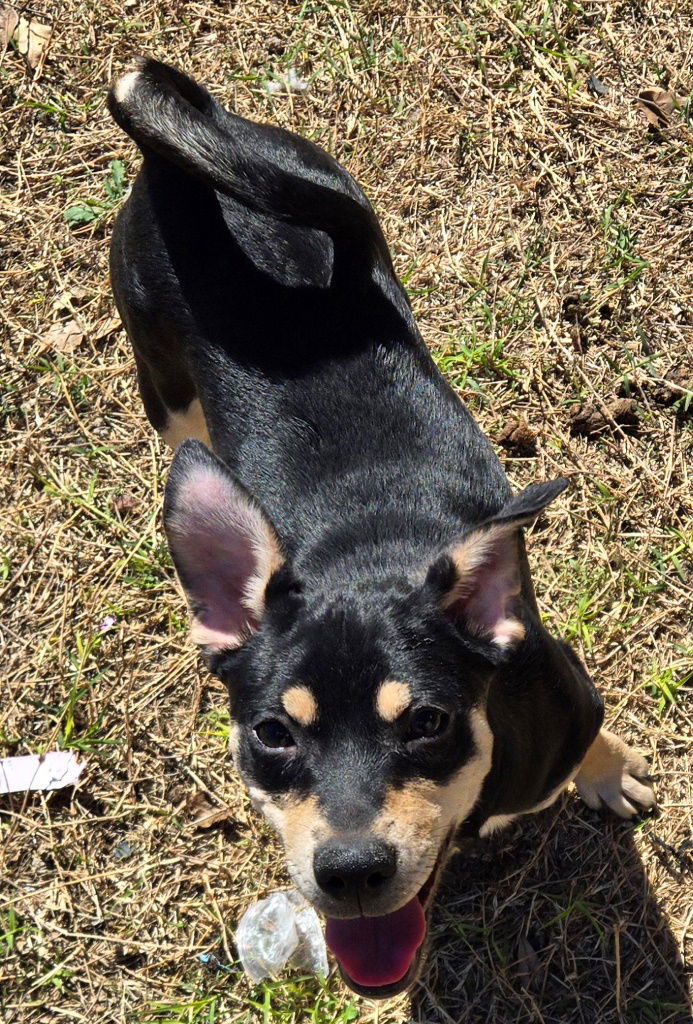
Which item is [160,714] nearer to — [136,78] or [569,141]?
[136,78]

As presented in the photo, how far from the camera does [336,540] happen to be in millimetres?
3520

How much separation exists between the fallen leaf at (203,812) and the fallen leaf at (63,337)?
227 centimetres

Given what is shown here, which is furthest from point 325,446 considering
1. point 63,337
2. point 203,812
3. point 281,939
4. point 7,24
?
point 7,24

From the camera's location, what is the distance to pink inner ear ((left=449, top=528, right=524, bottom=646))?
9.82 feet

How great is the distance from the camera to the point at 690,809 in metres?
4.35

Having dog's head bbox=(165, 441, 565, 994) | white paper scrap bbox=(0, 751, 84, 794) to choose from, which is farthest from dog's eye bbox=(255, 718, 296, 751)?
white paper scrap bbox=(0, 751, 84, 794)

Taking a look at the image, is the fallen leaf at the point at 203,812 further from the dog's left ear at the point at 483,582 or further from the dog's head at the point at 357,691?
the dog's left ear at the point at 483,582

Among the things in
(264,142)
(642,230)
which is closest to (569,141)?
(642,230)

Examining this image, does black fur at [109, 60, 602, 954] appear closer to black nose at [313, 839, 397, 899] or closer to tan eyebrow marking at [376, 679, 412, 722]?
tan eyebrow marking at [376, 679, 412, 722]

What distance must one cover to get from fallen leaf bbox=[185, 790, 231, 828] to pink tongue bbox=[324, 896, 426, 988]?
1434 mm

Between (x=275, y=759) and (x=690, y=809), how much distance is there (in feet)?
6.74

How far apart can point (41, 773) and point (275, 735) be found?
2.09m

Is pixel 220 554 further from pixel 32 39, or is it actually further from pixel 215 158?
pixel 32 39

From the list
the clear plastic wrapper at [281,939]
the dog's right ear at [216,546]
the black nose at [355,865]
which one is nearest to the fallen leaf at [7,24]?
the dog's right ear at [216,546]
